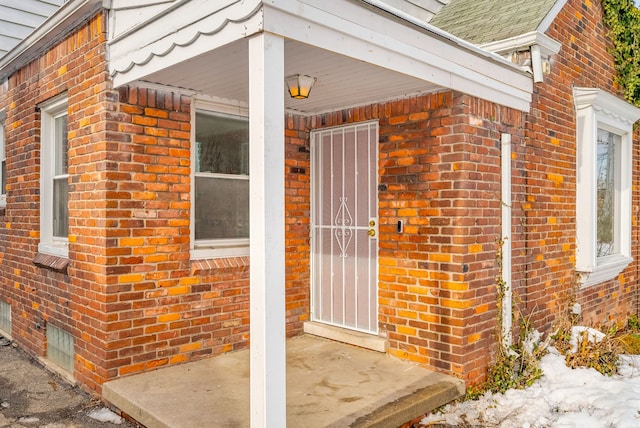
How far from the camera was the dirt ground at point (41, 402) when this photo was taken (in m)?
3.67

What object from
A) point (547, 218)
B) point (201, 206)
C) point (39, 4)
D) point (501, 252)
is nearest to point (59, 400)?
point (201, 206)

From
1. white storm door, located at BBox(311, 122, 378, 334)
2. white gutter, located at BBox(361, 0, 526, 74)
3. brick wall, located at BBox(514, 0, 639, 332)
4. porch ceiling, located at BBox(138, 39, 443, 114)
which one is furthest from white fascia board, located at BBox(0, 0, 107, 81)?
brick wall, located at BBox(514, 0, 639, 332)

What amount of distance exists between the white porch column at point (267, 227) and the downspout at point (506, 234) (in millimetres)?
2697

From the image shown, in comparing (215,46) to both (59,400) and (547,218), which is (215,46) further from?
(547,218)

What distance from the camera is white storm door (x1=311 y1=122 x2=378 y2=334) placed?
4.90 m

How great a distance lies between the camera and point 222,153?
15.5ft

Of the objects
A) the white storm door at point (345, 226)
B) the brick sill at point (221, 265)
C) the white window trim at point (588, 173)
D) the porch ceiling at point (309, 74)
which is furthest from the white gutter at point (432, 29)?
the brick sill at point (221, 265)

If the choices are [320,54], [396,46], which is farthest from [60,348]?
[396,46]

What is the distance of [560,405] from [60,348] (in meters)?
4.59

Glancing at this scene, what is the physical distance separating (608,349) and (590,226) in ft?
4.89

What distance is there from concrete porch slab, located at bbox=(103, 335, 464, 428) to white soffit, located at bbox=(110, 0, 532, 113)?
7.84 ft

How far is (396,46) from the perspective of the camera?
3328mm

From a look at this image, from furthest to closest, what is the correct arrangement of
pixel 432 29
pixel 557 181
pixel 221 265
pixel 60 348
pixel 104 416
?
pixel 557 181 < pixel 60 348 < pixel 221 265 < pixel 104 416 < pixel 432 29

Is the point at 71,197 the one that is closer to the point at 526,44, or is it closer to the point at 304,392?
the point at 304,392
